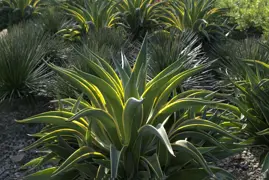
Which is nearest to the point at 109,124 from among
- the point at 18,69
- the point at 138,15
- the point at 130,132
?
the point at 130,132

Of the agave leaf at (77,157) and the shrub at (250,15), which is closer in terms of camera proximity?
the agave leaf at (77,157)

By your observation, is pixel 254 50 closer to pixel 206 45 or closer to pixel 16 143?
pixel 206 45

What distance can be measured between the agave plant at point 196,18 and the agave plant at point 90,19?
0.95m

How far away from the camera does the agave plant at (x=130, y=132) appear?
274 centimetres

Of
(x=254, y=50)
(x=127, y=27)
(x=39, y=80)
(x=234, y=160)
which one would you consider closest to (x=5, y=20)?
(x=127, y=27)

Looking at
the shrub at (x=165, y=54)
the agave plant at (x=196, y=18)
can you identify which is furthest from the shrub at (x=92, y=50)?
the agave plant at (x=196, y=18)

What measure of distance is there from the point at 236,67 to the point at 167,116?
1.71 metres

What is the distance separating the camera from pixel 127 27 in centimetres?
691

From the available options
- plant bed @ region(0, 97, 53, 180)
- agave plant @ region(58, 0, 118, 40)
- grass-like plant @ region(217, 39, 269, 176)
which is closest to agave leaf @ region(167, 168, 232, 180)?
grass-like plant @ region(217, 39, 269, 176)

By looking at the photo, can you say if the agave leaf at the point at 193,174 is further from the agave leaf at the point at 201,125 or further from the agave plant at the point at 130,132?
the agave leaf at the point at 201,125

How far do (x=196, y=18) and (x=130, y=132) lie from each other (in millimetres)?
4054

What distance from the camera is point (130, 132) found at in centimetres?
278

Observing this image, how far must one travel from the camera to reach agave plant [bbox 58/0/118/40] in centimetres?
663

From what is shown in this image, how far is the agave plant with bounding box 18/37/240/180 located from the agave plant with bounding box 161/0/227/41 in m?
3.47
